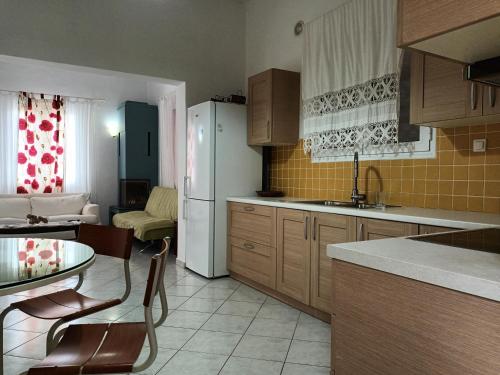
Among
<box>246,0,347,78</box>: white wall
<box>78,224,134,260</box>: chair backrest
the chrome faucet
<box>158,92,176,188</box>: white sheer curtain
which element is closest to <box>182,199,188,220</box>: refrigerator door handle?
<box>246,0,347,78</box>: white wall

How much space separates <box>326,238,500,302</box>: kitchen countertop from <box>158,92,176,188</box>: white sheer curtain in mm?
5164

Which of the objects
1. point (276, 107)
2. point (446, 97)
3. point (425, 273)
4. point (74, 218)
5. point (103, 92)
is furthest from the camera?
point (103, 92)

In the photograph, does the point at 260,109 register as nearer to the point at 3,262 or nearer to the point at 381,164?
the point at 381,164

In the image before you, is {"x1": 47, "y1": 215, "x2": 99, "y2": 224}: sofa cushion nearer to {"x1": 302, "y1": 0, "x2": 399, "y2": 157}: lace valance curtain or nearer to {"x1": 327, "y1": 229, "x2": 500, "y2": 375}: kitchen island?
→ {"x1": 302, "y1": 0, "x2": 399, "y2": 157}: lace valance curtain

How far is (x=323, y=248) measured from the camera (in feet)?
8.93

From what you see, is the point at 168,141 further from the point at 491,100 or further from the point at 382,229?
the point at 491,100

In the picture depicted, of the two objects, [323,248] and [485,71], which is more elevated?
[485,71]

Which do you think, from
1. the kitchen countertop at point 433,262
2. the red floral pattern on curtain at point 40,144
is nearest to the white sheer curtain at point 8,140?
the red floral pattern on curtain at point 40,144

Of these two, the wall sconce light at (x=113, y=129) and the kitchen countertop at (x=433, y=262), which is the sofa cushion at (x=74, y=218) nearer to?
the wall sconce light at (x=113, y=129)

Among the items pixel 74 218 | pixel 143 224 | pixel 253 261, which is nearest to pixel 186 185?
pixel 143 224

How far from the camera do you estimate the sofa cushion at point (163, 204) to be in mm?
5305

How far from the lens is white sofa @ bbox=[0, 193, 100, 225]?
18.4 feet

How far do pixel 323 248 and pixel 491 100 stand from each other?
1.38 m

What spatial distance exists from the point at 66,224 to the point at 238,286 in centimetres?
270
